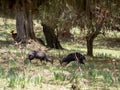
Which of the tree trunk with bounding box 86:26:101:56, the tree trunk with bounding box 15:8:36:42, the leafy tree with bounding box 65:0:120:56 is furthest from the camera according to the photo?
the tree trunk with bounding box 15:8:36:42

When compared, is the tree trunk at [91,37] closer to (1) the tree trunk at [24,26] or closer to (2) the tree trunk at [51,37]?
(2) the tree trunk at [51,37]

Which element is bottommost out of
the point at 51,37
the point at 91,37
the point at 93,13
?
the point at 51,37

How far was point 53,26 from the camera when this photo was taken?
728 inches

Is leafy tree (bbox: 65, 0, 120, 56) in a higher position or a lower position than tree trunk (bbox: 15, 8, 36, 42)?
higher

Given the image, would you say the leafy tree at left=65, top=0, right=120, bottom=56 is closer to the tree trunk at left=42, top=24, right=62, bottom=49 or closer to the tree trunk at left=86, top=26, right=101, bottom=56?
the tree trunk at left=86, top=26, right=101, bottom=56

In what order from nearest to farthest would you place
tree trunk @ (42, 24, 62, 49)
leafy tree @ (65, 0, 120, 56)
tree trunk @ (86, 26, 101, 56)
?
1. leafy tree @ (65, 0, 120, 56)
2. tree trunk @ (86, 26, 101, 56)
3. tree trunk @ (42, 24, 62, 49)

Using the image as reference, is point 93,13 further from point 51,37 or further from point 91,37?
point 51,37

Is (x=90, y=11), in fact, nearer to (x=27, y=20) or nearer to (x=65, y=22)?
(x=65, y=22)

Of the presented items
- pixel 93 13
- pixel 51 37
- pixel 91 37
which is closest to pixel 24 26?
pixel 51 37

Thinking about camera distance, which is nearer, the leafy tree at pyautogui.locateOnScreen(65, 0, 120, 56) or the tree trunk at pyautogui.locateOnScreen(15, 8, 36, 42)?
the leafy tree at pyautogui.locateOnScreen(65, 0, 120, 56)

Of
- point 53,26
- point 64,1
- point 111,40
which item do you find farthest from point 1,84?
point 111,40

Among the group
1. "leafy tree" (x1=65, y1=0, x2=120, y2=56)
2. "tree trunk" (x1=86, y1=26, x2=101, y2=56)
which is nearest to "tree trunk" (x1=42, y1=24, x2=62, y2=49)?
"tree trunk" (x1=86, y1=26, x2=101, y2=56)

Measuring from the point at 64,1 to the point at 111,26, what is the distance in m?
2.46

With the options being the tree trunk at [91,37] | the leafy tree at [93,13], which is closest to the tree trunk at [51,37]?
the tree trunk at [91,37]
